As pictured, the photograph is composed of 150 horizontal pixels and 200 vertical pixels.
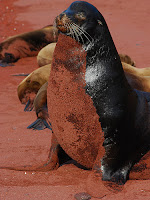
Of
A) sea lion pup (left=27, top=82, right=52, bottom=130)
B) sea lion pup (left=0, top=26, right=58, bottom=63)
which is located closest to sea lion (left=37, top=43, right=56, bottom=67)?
sea lion pup (left=0, top=26, right=58, bottom=63)

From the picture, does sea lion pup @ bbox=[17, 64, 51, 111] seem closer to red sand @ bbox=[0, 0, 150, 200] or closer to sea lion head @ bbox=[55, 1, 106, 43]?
red sand @ bbox=[0, 0, 150, 200]

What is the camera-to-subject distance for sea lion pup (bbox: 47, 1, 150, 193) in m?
2.89

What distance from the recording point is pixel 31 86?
593 centimetres

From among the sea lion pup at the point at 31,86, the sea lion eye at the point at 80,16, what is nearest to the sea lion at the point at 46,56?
the sea lion pup at the point at 31,86

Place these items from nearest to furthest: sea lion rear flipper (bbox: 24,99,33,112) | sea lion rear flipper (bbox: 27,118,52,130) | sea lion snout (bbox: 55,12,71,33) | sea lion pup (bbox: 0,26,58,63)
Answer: sea lion snout (bbox: 55,12,71,33), sea lion rear flipper (bbox: 27,118,52,130), sea lion rear flipper (bbox: 24,99,33,112), sea lion pup (bbox: 0,26,58,63)

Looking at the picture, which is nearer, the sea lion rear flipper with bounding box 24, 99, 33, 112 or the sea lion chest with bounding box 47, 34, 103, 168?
the sea lion chest with bounding box 47, 34, 103, 168

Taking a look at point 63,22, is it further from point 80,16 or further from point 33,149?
point 33,149

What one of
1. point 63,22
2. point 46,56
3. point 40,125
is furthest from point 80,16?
point 46,56

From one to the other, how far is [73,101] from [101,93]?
0.23 meters

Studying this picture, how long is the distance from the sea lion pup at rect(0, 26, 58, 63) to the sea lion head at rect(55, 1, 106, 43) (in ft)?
22.1

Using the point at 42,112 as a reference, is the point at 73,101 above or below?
above

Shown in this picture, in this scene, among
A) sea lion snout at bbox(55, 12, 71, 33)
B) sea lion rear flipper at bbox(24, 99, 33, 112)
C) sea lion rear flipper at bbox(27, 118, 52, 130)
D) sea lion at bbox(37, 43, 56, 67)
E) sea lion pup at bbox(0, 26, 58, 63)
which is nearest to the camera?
sea lion snout at bbox(55, 12, 71, 33)

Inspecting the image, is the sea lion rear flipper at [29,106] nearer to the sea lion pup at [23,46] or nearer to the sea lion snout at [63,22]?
the sea lion snout at [63,22]

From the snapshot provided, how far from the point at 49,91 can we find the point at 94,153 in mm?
631
